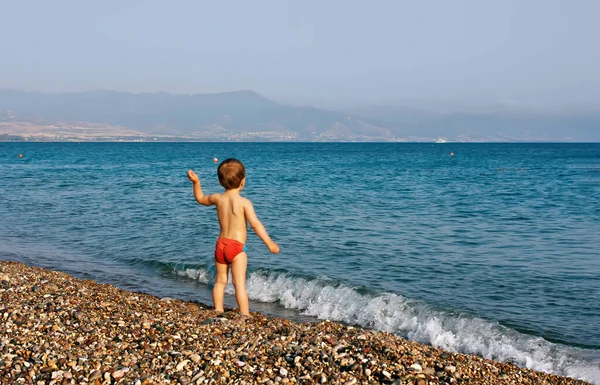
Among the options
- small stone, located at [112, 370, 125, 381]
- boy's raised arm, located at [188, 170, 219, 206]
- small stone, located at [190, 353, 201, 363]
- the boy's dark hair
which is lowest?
small stone, located at [112, 370, 125, 381]

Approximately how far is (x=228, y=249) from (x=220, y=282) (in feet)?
2.13

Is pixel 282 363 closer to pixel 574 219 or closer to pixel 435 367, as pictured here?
pixel 435 367

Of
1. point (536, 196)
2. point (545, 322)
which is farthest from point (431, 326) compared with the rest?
point (536, 196)

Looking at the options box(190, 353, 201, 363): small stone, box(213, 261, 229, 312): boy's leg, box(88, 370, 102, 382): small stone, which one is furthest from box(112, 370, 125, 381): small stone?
box(213, 261, 229, 312): boy's leg

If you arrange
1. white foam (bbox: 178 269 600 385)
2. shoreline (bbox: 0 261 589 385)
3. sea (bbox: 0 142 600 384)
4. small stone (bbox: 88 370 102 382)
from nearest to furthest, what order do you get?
small stone (bbox: 88 370 102 382) < shoreline (bbox: 0 261 589 385) < white foam (bbox: 178 269 600 385) < sea (bbox: 0 142 600 384)

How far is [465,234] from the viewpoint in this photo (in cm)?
1825

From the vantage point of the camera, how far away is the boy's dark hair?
7457mm

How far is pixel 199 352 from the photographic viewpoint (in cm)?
616

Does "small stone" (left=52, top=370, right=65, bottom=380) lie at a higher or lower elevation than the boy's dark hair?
lower

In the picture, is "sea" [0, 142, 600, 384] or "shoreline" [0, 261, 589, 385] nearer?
"shoreline" [0, 261, 589, 385]

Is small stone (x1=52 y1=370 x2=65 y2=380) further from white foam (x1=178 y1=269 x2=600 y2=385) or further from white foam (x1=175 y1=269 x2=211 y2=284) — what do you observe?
white foam (x1=175 y1=269 x2=211 y2=284)

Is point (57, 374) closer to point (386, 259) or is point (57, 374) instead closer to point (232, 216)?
point (232, 216)

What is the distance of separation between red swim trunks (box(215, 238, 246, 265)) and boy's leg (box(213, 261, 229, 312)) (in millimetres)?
152

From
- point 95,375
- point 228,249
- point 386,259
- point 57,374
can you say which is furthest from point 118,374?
point 386,259
